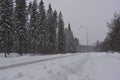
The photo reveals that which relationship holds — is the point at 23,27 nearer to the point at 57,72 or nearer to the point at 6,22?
the point at 6,22

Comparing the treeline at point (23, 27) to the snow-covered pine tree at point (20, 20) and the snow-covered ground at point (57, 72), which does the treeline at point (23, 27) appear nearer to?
the snow-covered pine tree at point (20, 20)

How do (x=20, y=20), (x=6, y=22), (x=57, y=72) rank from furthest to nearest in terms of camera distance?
(x=20, y=20) < (x=6, y=22) < (x=57, y=72)

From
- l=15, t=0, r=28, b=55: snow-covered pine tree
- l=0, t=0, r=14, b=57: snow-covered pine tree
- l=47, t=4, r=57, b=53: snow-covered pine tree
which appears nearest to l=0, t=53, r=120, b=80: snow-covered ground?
l=0, t=0, r=14, b=57: snow-covered pine tree

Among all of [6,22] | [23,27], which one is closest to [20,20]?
[23,27]

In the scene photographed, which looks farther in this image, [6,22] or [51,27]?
[51,27]

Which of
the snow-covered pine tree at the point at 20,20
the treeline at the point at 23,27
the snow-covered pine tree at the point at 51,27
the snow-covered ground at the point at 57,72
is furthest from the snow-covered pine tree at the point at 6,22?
the snow-covered pine tree at the point at 51,27

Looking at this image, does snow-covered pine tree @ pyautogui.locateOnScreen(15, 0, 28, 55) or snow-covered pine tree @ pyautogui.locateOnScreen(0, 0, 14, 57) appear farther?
snow-covered pine tree @ pyautogui.locateOnScreen(15, 0, 28, 55)

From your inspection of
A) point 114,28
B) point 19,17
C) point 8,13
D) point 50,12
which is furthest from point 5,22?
point 50,12

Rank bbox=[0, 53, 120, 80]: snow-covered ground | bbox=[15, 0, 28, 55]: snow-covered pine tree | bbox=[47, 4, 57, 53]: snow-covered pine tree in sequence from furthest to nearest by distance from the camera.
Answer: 1. bbox=[47, 4, 57, 53]: snow-covered pine tree
2. bbox=[15, 0, 28, 55]: snow-covered pine tree
3. bbox=[0, 53, 120, 80]: snow-covered ground

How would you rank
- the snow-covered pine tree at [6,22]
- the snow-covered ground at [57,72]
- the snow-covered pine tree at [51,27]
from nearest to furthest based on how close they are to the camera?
the snow-covered ground at [57,72] < the snow-covered pine tree at [6,22] < the snow-covered pine tree at [51,27]

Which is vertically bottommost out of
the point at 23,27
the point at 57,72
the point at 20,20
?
the point at 57,72

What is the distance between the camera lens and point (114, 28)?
37188 millimetres

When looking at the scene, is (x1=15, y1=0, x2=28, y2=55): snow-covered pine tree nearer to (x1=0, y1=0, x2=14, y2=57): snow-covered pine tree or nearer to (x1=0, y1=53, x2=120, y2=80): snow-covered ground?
(x1=0, y1=0, x2=14, y2=57): snow-covered pine tree

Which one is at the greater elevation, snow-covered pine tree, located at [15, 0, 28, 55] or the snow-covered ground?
snow-covered pine tree, located at [15, 0, 28, 55]
